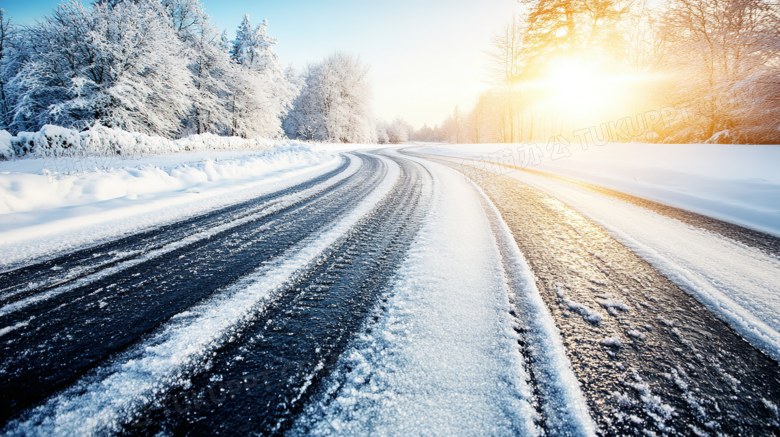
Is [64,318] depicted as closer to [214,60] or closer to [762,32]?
[762,32]

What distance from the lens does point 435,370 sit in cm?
121

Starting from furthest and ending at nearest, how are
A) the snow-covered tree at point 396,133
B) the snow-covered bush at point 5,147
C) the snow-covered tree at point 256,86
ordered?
the snow-covered tree at point 396,133, the snow-covered tree at point 256,86, the snow-covered bush at point 5,147

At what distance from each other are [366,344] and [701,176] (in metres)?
9.11

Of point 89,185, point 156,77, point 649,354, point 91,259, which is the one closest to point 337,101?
point 156,77

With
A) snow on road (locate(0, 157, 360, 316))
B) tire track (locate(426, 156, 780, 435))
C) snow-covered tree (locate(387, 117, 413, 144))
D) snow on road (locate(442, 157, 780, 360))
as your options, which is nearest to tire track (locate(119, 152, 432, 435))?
tire track (locate(426, 156, 780, 435))

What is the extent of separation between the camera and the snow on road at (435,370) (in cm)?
98

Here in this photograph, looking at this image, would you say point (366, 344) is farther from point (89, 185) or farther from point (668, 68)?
point (668, 68)

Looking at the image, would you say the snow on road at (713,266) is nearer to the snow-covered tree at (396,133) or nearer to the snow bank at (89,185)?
the snow bank at (89,185)

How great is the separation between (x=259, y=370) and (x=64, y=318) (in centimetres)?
126

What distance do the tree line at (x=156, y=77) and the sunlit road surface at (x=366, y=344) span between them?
1838 cm

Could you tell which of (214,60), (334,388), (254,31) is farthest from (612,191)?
(254,31)

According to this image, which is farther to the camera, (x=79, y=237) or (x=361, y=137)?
(x=361, y=137)

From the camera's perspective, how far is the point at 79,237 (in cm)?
269

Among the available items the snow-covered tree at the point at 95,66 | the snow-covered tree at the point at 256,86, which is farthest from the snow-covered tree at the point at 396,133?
the snow-covered tree at the point at 95,66
